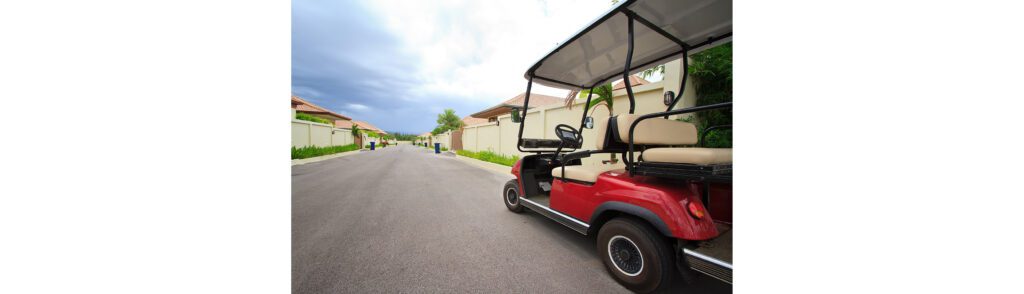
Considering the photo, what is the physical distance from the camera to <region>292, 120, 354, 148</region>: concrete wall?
365 inches

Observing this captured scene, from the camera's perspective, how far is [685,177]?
1290 mm

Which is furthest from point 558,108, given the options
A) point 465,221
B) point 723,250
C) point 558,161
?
point 723,250

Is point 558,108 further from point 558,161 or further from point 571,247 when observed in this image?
point 571,247

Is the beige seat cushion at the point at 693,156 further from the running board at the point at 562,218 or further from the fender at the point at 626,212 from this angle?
the running board at the point at 562,218

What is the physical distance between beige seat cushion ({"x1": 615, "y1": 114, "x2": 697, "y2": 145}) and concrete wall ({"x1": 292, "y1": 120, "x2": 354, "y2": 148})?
1072cm

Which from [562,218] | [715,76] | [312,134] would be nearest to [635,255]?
[562,218]

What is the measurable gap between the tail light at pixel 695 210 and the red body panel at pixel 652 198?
17 millimetres

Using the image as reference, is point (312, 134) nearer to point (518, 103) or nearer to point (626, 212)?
point (518, 103)

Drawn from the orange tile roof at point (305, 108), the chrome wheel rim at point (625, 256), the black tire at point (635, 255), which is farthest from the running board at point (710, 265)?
the orange tile roof at point (305, 108)

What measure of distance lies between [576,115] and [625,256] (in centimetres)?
444

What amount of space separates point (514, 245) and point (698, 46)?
7.91 ft

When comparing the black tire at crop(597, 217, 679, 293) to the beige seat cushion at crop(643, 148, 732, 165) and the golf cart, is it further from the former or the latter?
the beige seat cushion at crop(643, 148, 732, 165)

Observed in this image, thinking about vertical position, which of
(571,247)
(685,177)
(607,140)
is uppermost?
(607,140)

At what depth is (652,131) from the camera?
1610 mm
